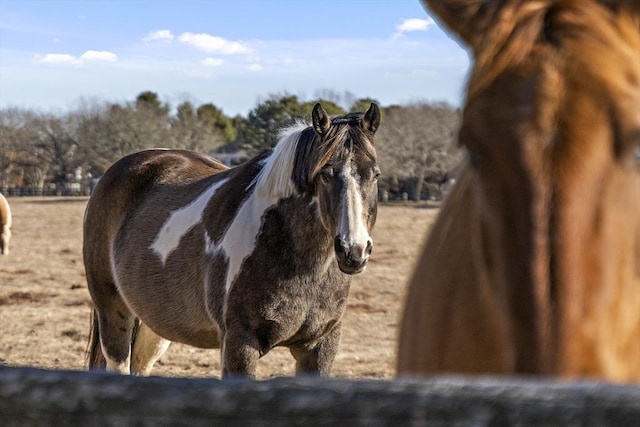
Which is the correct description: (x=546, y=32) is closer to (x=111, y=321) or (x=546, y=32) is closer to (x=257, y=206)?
(x=257, y=206)

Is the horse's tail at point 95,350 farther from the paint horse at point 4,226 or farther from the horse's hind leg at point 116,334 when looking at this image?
the paint horse at point 4,226

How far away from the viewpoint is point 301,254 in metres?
4.08

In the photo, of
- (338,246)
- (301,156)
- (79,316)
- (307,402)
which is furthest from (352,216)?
(79,316)

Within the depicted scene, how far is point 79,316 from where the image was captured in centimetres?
869

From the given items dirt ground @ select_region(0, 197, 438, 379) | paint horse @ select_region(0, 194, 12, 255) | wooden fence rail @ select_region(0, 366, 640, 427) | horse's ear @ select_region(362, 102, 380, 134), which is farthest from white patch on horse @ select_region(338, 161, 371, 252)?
paint horse @ select_region(0, 194, 12, 255)

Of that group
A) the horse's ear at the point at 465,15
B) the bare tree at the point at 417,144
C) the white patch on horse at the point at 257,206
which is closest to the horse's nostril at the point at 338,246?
the white patch on horse at the point at 257,206

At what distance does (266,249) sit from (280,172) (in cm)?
44

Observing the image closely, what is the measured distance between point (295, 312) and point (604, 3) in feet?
9.14

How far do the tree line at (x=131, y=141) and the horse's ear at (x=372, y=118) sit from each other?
33.1 m

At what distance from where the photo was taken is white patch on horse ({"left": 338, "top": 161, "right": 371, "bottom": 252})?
12.5 feet

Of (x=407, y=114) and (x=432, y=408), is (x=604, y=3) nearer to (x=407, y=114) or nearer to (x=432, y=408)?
(x=432, y=408)

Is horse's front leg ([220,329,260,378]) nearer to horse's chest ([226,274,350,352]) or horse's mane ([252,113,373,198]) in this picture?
horse's chest ([226,274,350,352])

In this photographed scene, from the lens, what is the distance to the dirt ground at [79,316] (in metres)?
6.65

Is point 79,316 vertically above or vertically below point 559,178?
→ below
